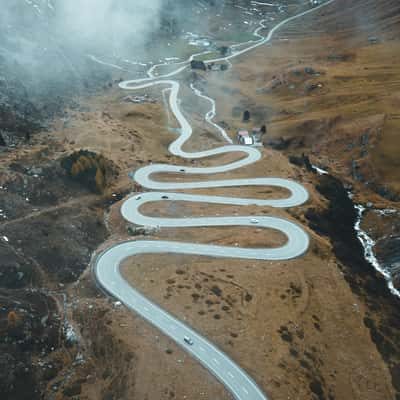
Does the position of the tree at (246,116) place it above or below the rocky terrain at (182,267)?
above

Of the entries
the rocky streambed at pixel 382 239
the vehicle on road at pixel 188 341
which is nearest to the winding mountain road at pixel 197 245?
the vehicle on road at pixel 188 341

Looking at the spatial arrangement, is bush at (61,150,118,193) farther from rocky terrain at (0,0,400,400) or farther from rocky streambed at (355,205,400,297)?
rocky streambed at (355,205,400,297)

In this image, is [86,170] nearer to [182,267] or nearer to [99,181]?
[99,181]

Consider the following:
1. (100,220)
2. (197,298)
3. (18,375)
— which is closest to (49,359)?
(18,375)

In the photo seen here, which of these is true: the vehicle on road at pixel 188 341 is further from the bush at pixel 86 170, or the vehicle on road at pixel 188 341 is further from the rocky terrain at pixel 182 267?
the bush at pixel 86 170

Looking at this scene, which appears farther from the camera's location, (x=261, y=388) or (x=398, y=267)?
(x=398, y=267)

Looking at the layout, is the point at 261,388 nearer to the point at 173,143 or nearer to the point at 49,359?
the point at 49,359
